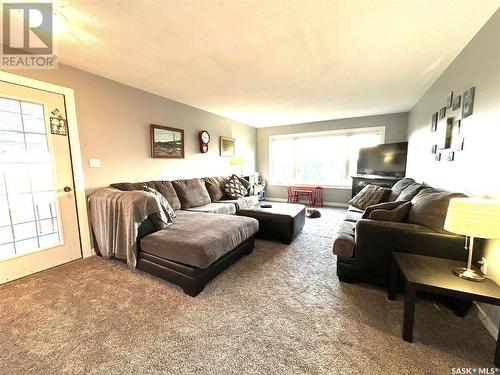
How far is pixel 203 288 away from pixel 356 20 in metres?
2.72

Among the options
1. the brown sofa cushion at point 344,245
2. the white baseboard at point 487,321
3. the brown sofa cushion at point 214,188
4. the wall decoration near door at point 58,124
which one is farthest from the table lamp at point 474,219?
the wall decoration near door at point 58,124

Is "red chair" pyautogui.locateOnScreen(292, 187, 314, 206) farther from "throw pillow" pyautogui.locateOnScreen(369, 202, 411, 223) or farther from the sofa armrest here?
the sofa armrest

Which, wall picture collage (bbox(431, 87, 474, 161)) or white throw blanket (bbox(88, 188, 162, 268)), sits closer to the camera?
wall picture collage (bbox(431, 87, 474, 161))

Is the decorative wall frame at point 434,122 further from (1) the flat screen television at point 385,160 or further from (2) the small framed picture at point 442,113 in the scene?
(1) the flat screen television at point 385,160

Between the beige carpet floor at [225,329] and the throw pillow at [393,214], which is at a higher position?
the throw pillow at [393,214]

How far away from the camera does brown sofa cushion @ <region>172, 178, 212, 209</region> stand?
145 inches

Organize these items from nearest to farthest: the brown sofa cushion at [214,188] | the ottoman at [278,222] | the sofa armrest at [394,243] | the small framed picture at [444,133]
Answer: the sofa armrest at [394,243] < the small framed picture at [444,133] < the ottoman at [278,222] < the brown sofa cushion at [214,188]

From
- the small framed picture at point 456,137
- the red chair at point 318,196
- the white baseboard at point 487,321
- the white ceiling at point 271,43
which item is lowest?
the white baseboard at point 487,321

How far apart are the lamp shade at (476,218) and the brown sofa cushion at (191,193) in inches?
131

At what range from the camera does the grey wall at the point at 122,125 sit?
263 centimetres

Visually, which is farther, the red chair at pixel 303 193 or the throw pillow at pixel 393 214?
the red chair at pixel 303 193

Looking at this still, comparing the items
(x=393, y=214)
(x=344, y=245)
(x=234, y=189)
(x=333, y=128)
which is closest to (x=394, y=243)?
(x=393, y=214)

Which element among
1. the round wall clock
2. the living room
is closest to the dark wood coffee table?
the living room

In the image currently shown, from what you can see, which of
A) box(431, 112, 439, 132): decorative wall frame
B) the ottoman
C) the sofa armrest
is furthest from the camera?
the ottoman
